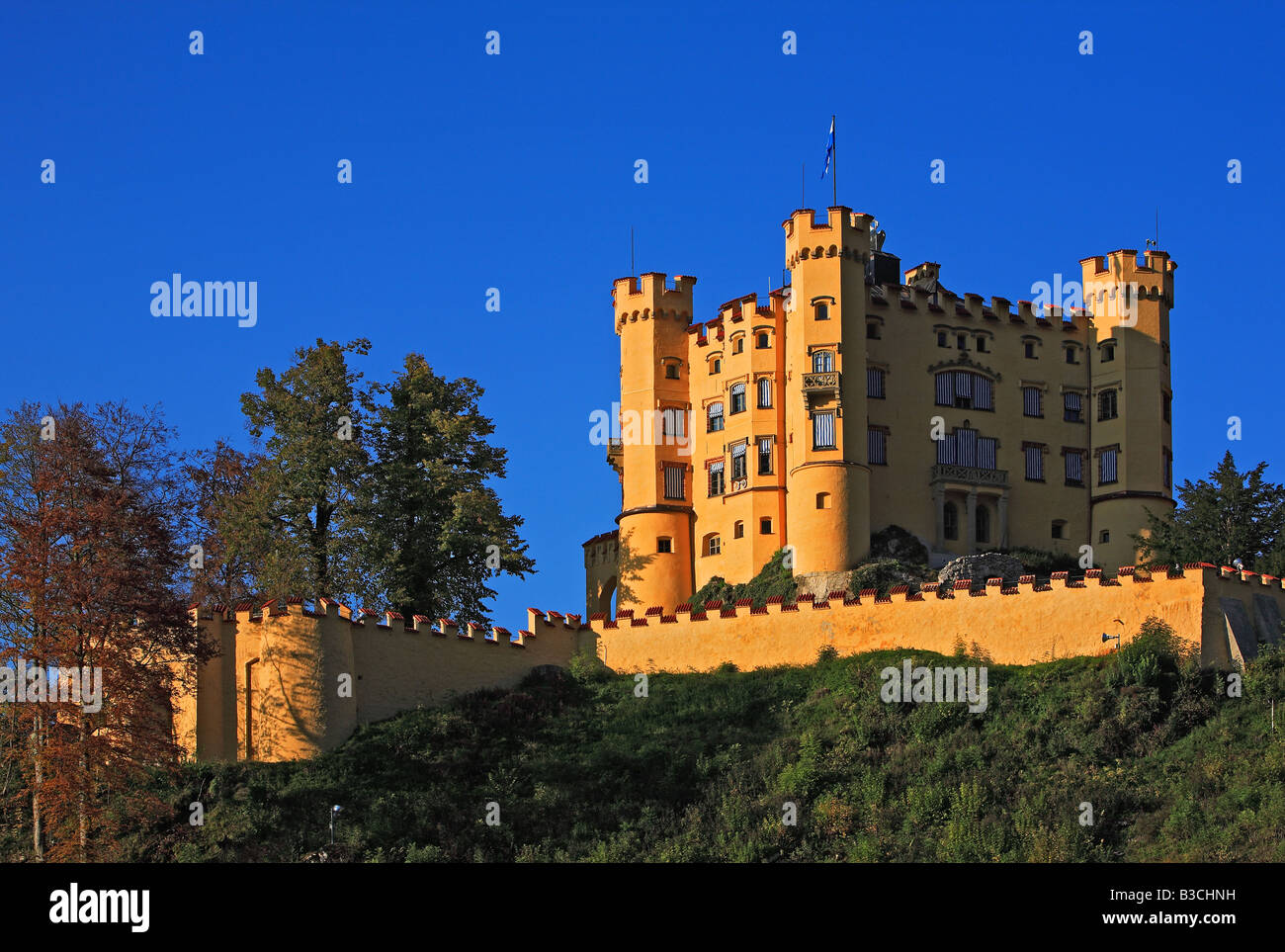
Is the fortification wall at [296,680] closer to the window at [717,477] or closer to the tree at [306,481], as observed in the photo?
the tree at [306,481]

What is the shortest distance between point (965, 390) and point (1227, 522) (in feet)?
46.2

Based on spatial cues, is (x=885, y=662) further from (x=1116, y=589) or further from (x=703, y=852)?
(x=703, y=852)

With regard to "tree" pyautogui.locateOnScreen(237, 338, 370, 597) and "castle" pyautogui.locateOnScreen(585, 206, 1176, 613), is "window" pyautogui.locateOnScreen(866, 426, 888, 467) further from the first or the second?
"tree" pyautogui.locateOnScreen(237, 338, 370, 597)

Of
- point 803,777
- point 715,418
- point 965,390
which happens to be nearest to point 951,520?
point 965,390

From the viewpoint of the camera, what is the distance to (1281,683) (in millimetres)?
58531

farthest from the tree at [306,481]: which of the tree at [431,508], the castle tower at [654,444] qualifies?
the castle tower at [654,444]

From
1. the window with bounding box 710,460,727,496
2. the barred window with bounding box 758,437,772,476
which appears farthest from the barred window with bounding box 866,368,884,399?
the window with bounding box 710,460,727,496

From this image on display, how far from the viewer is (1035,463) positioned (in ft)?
278

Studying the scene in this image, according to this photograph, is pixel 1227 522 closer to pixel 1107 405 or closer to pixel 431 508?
pixel 1107 405

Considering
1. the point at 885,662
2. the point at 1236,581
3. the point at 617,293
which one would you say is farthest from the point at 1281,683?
the point at 617,293

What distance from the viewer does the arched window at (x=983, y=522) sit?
3282 inches

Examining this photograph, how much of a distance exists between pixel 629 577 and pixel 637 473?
434 cm

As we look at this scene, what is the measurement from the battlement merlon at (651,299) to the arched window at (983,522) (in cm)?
1427

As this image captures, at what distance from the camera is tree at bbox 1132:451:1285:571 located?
2869 inches
